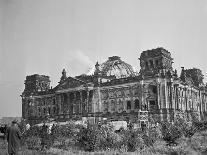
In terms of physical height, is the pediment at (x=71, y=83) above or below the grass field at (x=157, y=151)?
above

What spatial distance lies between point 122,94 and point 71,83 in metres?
13.0

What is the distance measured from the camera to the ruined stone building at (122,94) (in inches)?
2136

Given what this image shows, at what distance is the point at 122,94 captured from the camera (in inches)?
2346

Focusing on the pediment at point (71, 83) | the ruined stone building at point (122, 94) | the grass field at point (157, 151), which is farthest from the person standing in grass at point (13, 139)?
the pediment at point (71, 83)

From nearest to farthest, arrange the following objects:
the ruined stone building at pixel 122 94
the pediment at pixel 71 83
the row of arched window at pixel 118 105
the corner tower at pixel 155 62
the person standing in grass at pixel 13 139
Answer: the person standing in grass at pixel 13 139 < the ruined stone building at pixel 122 94 < the corner tower at pixel 155 62 < the row of arched window at pixel 118 105 < the pediment at pixel 71 83

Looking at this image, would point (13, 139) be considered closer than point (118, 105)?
Yes

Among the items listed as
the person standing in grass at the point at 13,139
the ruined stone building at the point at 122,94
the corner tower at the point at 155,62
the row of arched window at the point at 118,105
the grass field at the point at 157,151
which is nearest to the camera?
the person standing in grass at the point at 13,139

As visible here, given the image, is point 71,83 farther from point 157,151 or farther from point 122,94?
point 157,151

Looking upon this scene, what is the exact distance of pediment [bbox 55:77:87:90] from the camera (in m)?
64.3

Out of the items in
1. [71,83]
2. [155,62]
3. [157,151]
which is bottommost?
[157,151]

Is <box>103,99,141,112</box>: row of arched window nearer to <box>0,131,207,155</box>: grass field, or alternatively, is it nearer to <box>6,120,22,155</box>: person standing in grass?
<box>0,131,207,155</box>: grass field

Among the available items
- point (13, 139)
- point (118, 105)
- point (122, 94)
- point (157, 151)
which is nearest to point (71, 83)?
point (118, 105)

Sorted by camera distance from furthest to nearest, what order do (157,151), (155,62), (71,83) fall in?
1. (71,83)
2. (155,62)
3. (157,151)

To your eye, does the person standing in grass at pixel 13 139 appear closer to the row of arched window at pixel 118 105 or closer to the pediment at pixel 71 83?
the row of arched window at pixel 118 105
